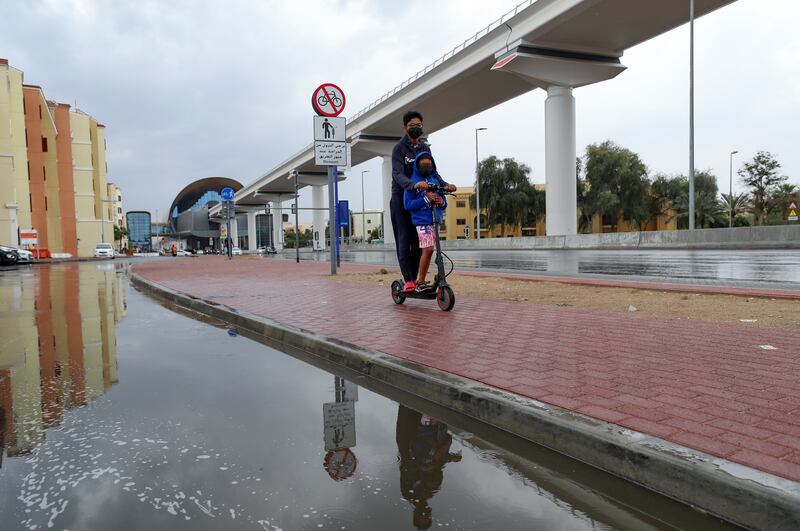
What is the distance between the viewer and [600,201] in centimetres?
6694

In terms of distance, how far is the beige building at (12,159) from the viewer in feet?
141

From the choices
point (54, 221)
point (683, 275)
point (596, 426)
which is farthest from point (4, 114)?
point (596, 426)

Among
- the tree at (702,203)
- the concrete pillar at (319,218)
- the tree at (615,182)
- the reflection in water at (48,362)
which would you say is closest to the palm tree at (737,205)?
the tree at (702,203)

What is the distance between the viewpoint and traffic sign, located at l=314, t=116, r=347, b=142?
12875 millimetres

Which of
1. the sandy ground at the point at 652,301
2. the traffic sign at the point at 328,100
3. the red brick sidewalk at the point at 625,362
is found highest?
→ the traffic sign at the point at 328,100

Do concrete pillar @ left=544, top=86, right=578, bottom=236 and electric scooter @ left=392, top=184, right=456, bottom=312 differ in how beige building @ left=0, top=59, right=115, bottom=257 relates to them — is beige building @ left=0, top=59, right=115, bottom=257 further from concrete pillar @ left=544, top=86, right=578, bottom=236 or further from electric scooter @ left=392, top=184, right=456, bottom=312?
electric scooter @ left=392, top=184, right=456, bottom=312

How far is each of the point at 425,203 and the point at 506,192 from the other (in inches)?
2712

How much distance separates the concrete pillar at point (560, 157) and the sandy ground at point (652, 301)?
2380 centimetres

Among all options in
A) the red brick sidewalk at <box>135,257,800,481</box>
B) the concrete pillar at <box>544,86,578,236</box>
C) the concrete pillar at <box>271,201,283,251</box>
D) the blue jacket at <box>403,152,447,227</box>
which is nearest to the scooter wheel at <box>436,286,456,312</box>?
the red brick sidewalk at <box>135,257,800,481</box>

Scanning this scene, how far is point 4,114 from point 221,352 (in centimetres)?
4886

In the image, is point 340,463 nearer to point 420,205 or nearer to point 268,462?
point 268,462

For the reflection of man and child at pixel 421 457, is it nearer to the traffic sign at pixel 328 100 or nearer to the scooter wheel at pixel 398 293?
the scooter wheel at pixel 398 293

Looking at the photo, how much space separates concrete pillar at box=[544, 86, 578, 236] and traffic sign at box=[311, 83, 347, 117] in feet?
71.3

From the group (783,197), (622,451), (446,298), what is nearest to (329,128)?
(446,298)
